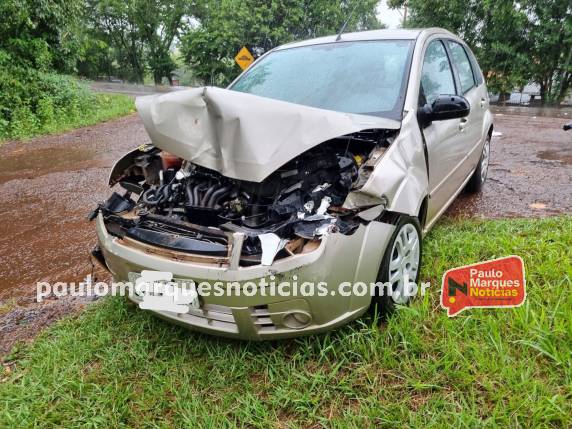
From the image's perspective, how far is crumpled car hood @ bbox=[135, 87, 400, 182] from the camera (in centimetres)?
207

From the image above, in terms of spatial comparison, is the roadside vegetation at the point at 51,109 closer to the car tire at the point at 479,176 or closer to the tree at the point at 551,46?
the car tire at the point at 479,176

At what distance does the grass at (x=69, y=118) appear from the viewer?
29.8 ft

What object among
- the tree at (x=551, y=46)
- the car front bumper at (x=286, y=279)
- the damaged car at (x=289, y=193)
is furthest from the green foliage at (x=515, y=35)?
the car front bumper at (x=286, y=279)

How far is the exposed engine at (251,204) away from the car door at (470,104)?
1.36m

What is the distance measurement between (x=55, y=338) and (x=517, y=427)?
246cm

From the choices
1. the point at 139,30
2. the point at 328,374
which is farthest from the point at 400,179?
the point at 139,30

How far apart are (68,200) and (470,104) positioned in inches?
173

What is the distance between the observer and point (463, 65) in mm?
3750

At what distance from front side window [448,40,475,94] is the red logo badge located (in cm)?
168

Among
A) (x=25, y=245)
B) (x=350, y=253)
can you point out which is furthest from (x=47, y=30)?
(x=350, y=253)

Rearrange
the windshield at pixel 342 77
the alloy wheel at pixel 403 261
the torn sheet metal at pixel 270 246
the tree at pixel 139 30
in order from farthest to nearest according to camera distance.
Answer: the tree at pixel 139 30 → the windshield at pixel 342 77 → the alloy wheel at pixel 403 261 → the torn sheet metal at pixel 270 246

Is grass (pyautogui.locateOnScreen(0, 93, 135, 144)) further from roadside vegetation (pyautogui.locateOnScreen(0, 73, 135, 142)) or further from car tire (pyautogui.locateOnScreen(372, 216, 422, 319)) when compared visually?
car tire (pyautogui.locateOnScreen(372, 216, 422, 319))

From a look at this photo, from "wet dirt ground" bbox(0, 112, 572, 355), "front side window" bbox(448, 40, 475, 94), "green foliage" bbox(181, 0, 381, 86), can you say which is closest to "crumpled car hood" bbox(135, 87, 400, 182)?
"wet dirt ground" bbox(0, 112, 572, 355)

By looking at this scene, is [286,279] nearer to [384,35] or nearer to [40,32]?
[384,35]
